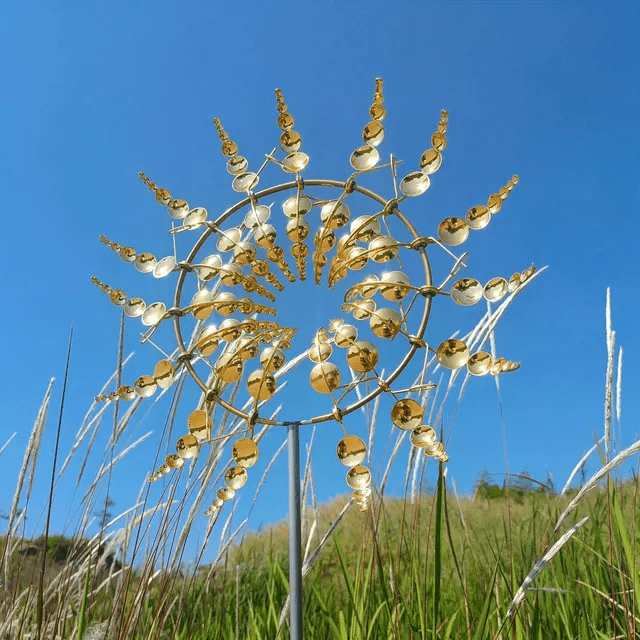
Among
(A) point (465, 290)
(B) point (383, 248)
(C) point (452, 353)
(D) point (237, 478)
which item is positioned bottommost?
(D) point (237, 478)

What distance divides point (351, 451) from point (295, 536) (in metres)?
0.26

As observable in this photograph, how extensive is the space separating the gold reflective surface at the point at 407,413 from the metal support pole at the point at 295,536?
0.80ft

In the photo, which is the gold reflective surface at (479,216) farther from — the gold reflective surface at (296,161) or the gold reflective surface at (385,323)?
the gold reflective surface at (296,161)

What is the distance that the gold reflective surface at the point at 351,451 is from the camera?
1204 mm

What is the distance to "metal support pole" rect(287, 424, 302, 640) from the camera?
1278 millimetres

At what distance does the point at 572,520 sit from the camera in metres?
3.72

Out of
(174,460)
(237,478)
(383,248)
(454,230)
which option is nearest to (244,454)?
(237,478)

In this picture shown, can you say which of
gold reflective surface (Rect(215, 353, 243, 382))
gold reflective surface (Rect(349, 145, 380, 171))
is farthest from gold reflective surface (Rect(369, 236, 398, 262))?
gold reflective surface (Rect(215, 353, 243, 382))

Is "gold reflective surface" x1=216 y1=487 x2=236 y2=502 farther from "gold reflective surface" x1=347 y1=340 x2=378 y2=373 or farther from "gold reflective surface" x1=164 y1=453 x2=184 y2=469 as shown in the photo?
"gold reflective surface" x1=347 y1=340 x2=378 y2=373

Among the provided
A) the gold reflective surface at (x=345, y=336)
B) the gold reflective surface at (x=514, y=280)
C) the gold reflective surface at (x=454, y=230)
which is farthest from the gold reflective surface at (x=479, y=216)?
the gold reflective surface at (x=345, y=336)

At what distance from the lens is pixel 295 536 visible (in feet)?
4.32

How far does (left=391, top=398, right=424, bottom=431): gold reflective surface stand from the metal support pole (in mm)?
243

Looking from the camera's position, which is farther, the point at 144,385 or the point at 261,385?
the point at 144,385

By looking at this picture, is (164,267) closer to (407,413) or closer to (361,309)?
(361,309)
